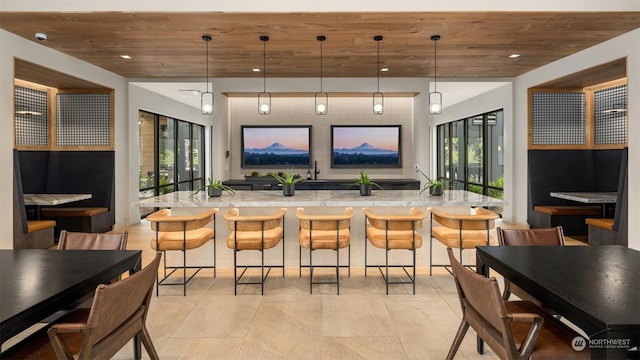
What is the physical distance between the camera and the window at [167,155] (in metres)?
7.68

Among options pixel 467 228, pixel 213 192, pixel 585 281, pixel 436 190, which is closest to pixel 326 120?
pixel 436 190

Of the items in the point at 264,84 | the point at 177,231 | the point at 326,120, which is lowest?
the point at 177,231

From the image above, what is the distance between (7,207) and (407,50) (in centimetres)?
539

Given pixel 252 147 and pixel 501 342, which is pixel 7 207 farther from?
pixel 501 342

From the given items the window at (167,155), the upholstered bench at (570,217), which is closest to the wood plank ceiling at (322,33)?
the window at (167,155)

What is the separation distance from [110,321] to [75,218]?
18.0 ft

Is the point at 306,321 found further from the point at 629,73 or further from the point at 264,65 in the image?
the point at 629,73

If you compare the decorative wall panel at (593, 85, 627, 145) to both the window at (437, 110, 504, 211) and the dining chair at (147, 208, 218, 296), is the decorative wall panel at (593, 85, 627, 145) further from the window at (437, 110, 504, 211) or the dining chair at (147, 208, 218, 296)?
the dining chair at (147, 208, 218, 296)

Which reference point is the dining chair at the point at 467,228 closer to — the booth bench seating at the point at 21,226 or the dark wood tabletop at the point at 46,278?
→ the dark wood tabletop at the point at 46,278

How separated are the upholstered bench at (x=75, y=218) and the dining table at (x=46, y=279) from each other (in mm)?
4182

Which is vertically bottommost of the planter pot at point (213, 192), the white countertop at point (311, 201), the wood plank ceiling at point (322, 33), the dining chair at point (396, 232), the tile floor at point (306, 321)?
the tile floor at point (306, 321)

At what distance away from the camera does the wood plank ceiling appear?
12.7ft

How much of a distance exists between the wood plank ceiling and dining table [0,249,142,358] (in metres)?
2.70

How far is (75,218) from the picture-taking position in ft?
19.7
